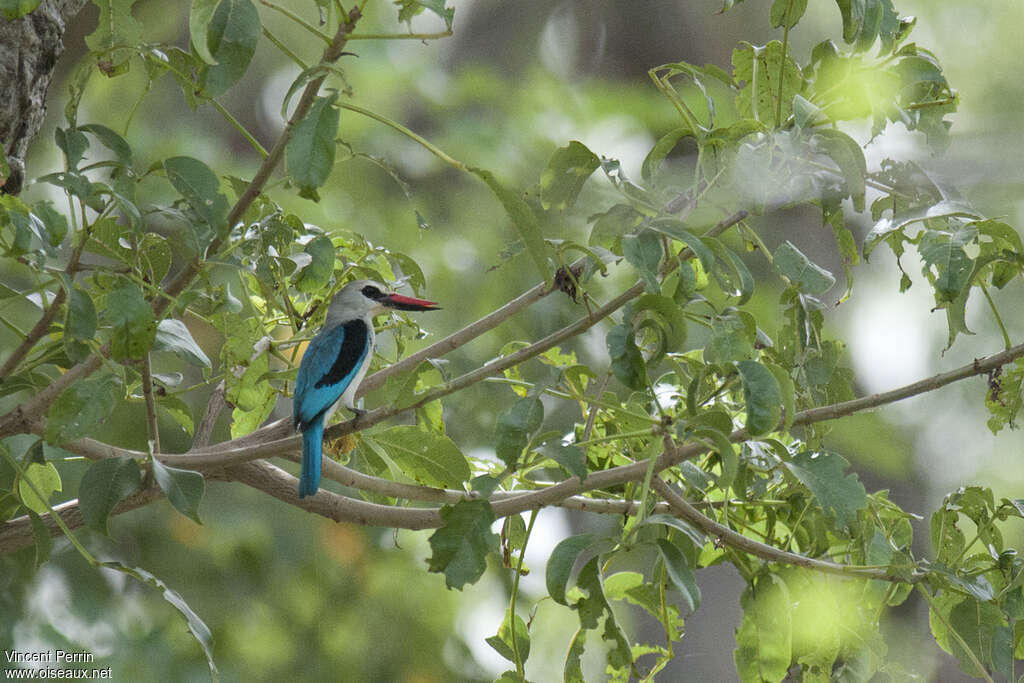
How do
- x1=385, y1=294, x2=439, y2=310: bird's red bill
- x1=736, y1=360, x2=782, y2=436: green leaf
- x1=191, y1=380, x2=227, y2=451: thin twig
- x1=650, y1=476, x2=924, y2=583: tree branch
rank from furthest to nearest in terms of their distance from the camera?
x1=385, y1=294, x2=439, y2=310: bird's red bill, x1=191, y1=380, x2=227, y2=451: thin twig, x1=650, y1=476, x2=924, y2=583: tree branch, x1=736, y1=360, x2=782, y2=436: green leaf

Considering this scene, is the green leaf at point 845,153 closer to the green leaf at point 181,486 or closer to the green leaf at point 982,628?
the green leaf at point 982,628

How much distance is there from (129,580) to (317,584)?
0.58 metres

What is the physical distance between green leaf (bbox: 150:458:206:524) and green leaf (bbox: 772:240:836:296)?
0.69 meters

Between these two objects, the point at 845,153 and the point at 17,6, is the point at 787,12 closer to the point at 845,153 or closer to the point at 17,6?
the point at 845,153

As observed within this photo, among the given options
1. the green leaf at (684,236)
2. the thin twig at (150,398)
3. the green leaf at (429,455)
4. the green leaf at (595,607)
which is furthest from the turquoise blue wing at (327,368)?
the green leaf at (684,236)

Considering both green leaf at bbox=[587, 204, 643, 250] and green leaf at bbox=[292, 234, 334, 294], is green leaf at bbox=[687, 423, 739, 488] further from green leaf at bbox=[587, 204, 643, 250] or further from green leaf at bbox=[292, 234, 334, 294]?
green leaf at bbox=[292, 234, 334, 294]

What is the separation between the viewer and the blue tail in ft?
4.63

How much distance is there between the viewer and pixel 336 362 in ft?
5.69

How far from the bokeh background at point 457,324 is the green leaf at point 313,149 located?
1.88 meters

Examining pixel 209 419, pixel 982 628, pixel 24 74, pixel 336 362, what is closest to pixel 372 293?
pixel 336 362

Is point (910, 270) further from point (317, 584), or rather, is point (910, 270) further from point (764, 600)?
point (764, 600)

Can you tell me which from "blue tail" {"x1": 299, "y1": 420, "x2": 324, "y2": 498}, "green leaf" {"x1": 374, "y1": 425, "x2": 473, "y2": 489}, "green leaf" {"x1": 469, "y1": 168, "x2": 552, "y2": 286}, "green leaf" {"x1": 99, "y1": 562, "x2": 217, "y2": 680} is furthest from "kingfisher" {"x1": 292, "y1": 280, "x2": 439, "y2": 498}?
"green leaf" {"x1": 469, "y1": 168, "x2": 552, "y2": 286}

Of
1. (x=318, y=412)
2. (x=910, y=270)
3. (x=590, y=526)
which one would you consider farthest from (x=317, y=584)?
(x=910, y=270)

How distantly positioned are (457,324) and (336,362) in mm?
2014
